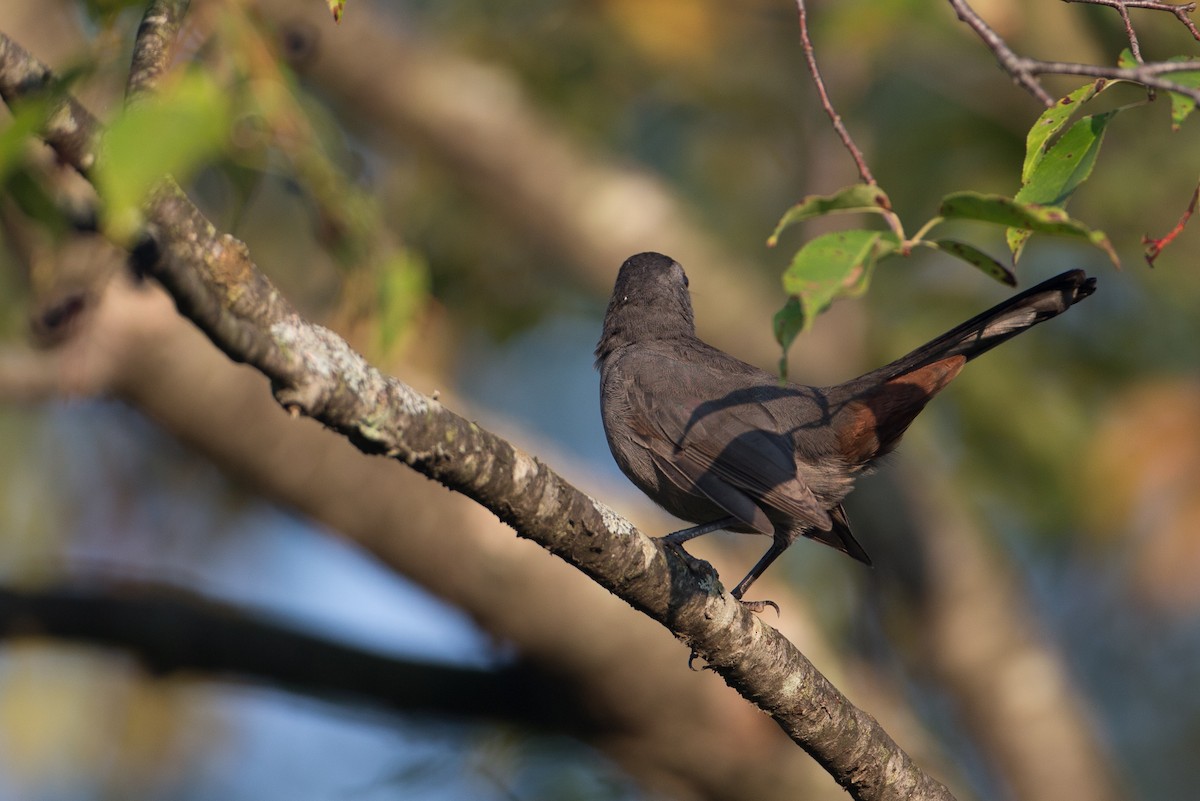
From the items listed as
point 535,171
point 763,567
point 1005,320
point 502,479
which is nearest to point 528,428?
point 535,171

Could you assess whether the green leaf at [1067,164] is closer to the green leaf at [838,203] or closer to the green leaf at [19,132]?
the green leaf at [838,203]

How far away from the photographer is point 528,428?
7250mm

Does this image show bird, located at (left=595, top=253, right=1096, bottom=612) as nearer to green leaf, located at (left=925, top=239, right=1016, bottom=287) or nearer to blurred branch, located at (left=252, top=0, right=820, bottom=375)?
green leaf, located at (left=925, top=239, right=1016, bottom=287)

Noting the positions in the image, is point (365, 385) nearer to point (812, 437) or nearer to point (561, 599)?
point (812, 437)

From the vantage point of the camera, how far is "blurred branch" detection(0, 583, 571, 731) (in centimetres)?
482

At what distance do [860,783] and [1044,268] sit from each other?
6.42m

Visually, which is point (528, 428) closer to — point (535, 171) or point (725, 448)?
point (535, 171)

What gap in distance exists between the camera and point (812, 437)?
3.81m

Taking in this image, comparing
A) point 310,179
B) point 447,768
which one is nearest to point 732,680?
point 310,179

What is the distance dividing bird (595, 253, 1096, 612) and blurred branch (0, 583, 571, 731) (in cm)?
174

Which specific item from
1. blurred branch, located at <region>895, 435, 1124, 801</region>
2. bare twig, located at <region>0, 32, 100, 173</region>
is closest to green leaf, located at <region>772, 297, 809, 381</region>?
bare twig, located at <region>0, 32, 100, 173</region>

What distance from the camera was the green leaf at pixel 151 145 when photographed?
5.39 ft

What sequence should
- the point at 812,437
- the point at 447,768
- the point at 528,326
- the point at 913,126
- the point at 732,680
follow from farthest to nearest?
the point at 913,126
the point at 528,326
the point at 447,768
the point at 812,437
the point at 732,680

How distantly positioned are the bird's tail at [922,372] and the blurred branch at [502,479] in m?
Result: 1.12
